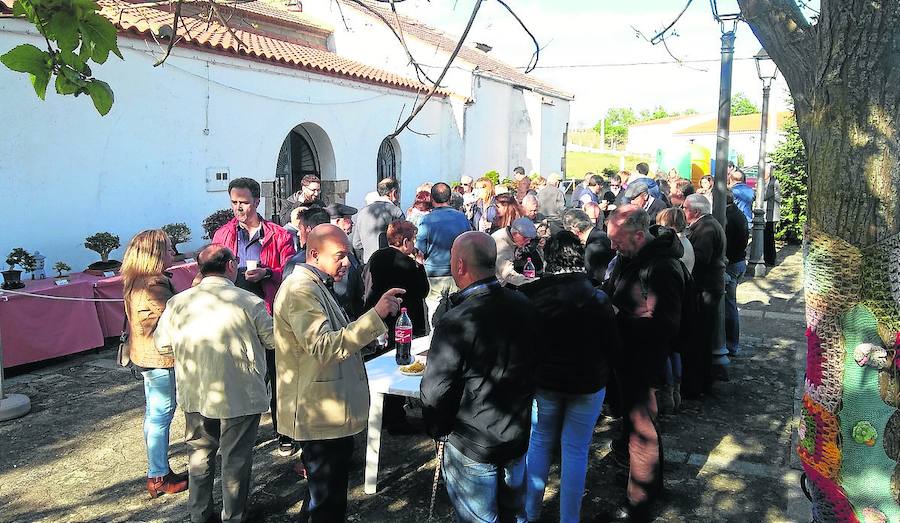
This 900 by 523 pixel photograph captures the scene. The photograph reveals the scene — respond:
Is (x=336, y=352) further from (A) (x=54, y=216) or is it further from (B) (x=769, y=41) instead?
(A) (x=54, y=216)

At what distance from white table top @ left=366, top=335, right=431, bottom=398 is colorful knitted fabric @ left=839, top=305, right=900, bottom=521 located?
2128mm

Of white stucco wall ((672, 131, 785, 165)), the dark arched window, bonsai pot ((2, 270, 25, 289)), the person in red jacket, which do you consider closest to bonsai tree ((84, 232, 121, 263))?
bonsai pot ((2, 270, 25, 289))

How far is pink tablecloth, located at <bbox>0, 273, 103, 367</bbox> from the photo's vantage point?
21.6 feet

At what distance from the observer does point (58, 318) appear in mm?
6984

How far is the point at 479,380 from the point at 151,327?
234cm

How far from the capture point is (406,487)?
4562 millimetres

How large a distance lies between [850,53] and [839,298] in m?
1.01

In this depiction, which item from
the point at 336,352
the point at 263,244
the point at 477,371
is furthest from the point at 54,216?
the point at 477,371

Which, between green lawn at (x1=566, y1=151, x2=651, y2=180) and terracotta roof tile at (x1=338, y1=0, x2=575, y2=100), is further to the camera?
green lawn at (x1=566, y1=151, x2=651, y2=180)

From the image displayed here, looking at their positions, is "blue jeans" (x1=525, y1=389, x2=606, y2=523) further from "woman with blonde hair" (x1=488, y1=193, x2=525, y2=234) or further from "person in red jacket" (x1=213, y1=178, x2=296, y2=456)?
"woman with blonde hair" (x1=488, y1=193, x2=525, y2=234)

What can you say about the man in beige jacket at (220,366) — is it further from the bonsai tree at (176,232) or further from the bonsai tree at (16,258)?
the bonsai tree at (176,232)

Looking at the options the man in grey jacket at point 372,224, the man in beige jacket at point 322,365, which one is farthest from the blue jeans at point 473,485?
the man in grey jacket at point 372,224

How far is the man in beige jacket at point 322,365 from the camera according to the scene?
10.2 feet

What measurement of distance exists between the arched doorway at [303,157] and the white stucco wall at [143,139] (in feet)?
0.57
